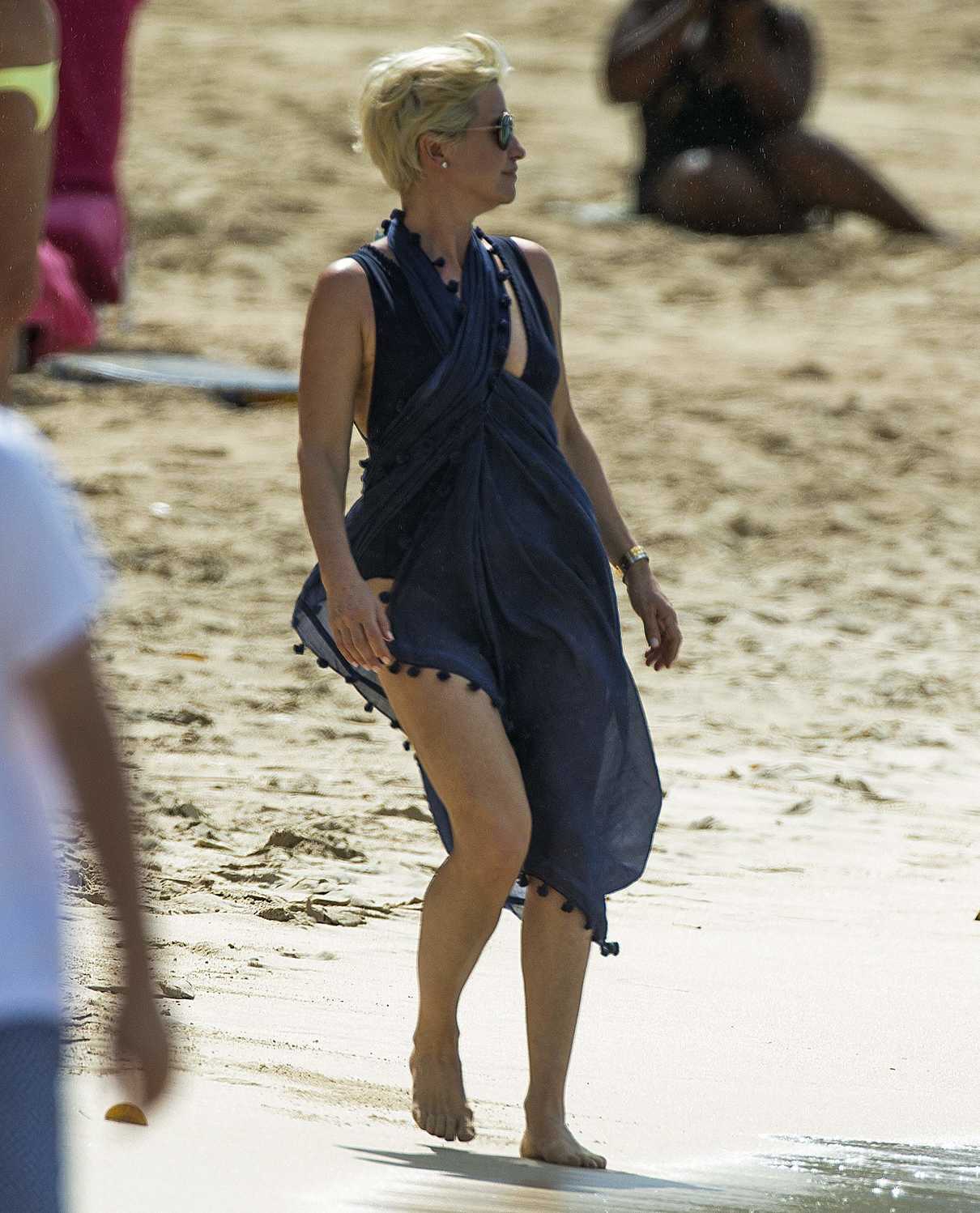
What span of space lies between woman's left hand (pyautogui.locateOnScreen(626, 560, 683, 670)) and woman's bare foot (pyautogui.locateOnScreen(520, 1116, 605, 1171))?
2.58 feet

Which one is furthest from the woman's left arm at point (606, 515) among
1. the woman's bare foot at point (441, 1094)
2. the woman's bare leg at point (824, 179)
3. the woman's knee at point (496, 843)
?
the woman's bare leg at point (824, 179)

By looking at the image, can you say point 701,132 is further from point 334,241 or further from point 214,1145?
point 214,1145

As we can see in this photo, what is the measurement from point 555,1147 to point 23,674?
178 cm

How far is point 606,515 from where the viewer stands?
12.1 ft

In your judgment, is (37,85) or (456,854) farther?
(37,85)

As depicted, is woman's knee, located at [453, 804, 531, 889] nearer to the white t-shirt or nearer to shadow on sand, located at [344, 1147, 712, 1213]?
shadow on sand, located at [344, 1147, 712, 1213]

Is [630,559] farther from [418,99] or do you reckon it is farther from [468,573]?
[418,99]

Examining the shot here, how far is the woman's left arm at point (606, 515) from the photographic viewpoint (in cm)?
362

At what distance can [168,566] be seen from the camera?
838 centimetres

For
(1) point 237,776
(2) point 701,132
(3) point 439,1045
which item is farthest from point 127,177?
(3) point 439,1045

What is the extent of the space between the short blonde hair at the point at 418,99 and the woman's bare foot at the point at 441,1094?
4.52 feet

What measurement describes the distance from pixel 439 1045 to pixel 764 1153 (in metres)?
0.59

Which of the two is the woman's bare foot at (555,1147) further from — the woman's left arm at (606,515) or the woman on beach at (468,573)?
the woman's left arm at (606,515)

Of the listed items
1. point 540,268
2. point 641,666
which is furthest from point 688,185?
point 540,268
